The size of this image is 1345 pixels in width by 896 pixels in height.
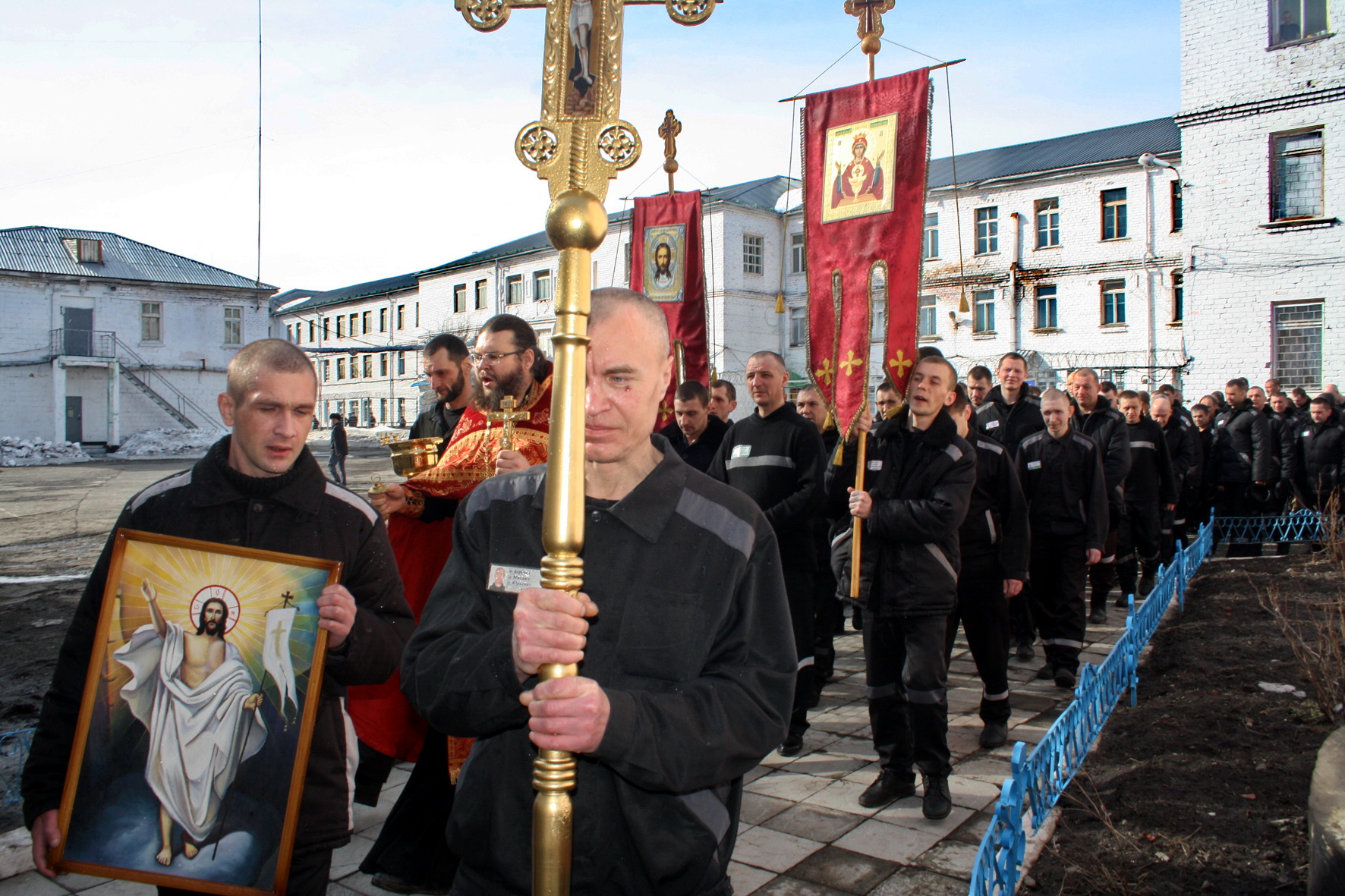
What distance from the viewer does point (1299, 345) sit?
1955 centimetres

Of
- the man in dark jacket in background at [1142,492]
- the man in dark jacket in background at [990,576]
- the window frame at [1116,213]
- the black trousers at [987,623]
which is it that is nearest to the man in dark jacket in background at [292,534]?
the man in dark jacket in background at [990,576]

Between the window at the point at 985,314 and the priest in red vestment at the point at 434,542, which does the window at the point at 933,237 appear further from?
the priest in red vestment at the point at 434,542

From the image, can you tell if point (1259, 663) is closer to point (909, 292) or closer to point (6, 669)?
point (909, 292)

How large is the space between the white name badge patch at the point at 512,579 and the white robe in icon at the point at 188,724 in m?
1.03

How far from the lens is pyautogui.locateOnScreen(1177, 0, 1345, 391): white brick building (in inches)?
743

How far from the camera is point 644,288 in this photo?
1009 cm

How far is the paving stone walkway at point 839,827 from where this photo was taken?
3.80 m

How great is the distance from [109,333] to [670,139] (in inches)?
1676

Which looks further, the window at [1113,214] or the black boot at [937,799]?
the window at [1113,214]

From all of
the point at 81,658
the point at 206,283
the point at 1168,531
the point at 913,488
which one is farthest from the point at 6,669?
the point at 206,283

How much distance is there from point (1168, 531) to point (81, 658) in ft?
36.0

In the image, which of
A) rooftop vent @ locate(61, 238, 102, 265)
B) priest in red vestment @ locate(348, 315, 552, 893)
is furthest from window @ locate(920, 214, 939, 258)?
rooftop vent @ locate(61, 238, 102, 265)

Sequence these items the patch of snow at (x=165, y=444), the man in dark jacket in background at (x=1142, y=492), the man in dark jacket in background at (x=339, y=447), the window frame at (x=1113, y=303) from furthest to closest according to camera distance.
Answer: the patch of snow at (x=165, y=444) → the window frame at (x=1113, y=303) → the man in dark jacket in background at (x=339, y=447) → the man in dark jacket in background at (x=1142, y=492)

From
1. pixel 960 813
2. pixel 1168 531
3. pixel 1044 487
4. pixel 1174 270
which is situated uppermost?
pixel 1174 270
